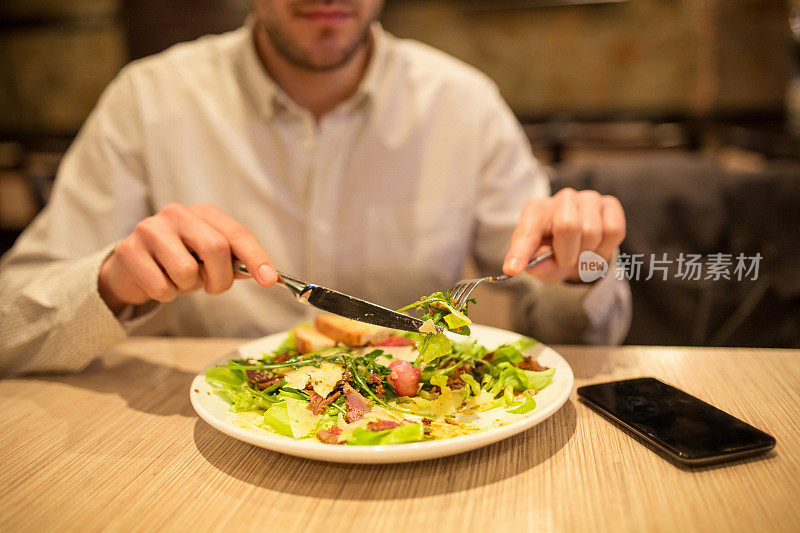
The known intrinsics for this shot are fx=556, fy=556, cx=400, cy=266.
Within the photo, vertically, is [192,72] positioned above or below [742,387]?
above

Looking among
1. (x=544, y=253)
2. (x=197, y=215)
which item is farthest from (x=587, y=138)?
(x=197, y=215)

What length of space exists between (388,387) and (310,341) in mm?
243

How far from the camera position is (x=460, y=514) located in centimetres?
72

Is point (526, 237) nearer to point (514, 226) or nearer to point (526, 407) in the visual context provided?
point (526, 407)

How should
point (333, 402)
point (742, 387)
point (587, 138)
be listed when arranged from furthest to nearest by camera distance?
1. point (587, 138)
2. point (742, 387)
3. point (333, 402)

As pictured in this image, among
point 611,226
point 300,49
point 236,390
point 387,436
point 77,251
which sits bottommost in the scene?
point 77,251

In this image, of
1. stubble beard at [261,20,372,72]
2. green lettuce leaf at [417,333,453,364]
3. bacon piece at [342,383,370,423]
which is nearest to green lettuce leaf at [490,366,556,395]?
green lettuce leaf at [417,333,453,364]

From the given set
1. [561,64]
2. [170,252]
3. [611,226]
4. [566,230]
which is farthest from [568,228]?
[561,64]

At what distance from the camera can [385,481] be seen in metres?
0.79

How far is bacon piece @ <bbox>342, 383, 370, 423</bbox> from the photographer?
0.85m

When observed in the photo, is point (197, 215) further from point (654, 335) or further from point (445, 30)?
point (445, 30)

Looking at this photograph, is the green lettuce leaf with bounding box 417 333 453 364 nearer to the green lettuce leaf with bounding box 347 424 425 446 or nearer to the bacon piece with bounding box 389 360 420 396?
the bacon piece with bounding box 389 360 420 396

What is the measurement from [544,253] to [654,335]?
1029mm

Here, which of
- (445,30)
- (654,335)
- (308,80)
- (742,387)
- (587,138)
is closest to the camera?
(742,387)
